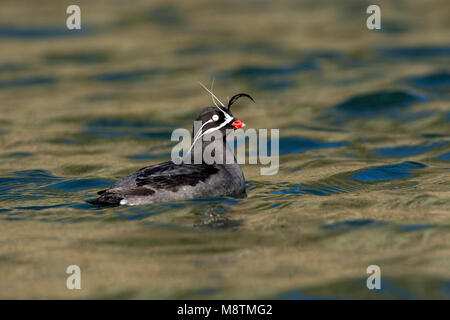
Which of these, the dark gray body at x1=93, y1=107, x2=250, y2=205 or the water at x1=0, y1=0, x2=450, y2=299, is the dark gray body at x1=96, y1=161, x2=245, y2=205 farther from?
the water at x1=0, y1=0, x2=450, y2=299

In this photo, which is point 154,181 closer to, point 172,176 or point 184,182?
point 172,176

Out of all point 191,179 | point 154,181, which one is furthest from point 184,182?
point 154,181

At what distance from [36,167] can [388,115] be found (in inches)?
348

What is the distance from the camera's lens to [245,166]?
46.9 feet

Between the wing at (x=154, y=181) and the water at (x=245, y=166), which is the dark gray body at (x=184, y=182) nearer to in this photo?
the wing at (x=154, y=181)

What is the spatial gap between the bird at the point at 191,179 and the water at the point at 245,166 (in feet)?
0.57

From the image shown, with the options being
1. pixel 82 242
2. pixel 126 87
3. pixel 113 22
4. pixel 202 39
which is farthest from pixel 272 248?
pixel 113 22

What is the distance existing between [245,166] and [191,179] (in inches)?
160

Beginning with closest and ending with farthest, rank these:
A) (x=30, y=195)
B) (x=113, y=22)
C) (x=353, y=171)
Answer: (x=30, y=195)
(x=353, y=171)
(x=113, y=22)

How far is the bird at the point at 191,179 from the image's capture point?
1005 centimetres

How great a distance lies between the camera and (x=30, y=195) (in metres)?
11.3

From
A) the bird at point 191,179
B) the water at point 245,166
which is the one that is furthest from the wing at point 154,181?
the water at point 245,166

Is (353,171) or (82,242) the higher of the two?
(353,171)

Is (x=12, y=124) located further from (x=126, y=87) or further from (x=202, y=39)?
(x=202, y=39)
